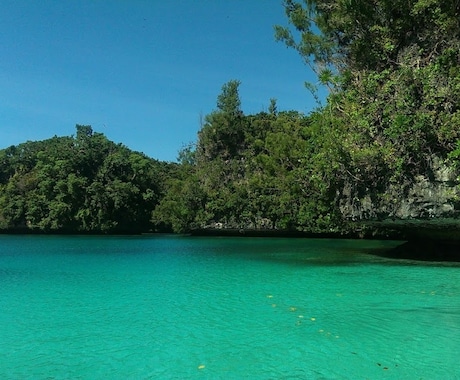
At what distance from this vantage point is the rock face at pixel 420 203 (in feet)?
44.7

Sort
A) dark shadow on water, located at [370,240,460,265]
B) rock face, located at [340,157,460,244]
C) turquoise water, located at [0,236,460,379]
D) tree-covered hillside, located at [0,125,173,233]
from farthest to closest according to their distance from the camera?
tree-covered hillside, located at [0,125,173,233] < dark shadow on water, located at [370,240,460,265] < rock face, located at [340,157,460,244] < turquoise water, located at [0,236,460,379]

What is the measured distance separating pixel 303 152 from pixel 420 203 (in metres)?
12.7

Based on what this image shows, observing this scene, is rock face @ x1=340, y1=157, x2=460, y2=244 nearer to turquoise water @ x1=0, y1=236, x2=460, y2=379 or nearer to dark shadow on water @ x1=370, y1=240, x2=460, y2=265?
dark shadow on water @ x1=370, y1=240, x2=460, y2=265

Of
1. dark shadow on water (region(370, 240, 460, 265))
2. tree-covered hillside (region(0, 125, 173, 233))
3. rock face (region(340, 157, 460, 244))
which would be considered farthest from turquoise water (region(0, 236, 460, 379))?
tree-covered hillside (region(0, 125, 173, 233))

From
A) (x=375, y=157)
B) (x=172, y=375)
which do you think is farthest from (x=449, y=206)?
(x=172, y=375)

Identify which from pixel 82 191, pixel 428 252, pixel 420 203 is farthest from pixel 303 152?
pixel 82 191

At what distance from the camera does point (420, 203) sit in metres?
14.3

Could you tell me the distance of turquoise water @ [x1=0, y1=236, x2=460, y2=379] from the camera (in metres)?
5.67

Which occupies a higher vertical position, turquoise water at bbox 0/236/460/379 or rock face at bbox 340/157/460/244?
rock face at bbox 340/157/460/244

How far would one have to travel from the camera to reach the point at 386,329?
7223 millimetres

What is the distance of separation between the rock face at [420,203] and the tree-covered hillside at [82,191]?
2901cm

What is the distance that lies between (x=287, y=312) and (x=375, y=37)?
1115cm

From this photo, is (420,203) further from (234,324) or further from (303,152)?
(303,152)

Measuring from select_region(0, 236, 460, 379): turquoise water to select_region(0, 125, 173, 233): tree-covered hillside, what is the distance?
27.5m
